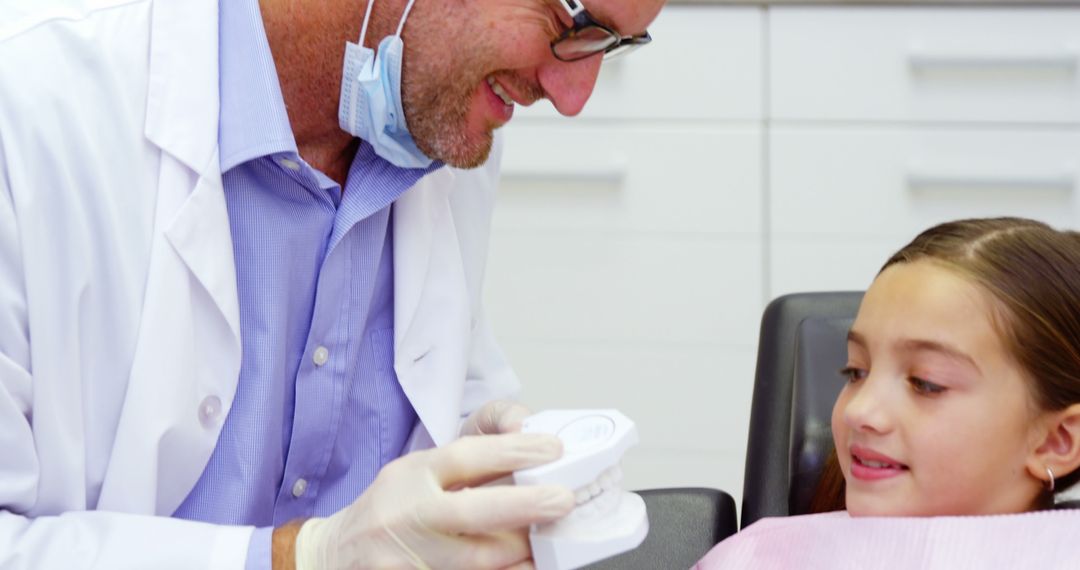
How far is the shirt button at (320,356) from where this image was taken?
138 centimetres

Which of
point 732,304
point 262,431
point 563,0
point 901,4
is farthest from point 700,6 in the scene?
point 262,431

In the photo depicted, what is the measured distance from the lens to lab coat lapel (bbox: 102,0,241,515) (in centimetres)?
123

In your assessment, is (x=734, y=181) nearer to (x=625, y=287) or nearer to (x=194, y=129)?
(x=625, y=287)

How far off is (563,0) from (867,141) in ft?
3.84

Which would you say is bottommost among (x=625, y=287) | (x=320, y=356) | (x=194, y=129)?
(x=625, y=287)

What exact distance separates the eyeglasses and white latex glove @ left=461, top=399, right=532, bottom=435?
1.09ft

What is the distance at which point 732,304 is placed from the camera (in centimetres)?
247

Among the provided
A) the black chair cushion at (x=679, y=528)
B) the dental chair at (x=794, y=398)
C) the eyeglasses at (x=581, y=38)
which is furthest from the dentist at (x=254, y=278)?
the dental chair at (x=794, y=398)

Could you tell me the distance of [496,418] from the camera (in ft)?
4.53

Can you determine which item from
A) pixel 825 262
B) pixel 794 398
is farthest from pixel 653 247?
pixel 794 398

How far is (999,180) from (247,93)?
143 cm

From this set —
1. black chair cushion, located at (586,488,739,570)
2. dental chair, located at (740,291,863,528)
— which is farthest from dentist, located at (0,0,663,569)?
dental chair, located at (740,291,863,528)

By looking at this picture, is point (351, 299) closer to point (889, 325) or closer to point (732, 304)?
point (889, 325)

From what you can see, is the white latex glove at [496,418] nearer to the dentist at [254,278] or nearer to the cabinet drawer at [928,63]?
the dentist at [254,278]
